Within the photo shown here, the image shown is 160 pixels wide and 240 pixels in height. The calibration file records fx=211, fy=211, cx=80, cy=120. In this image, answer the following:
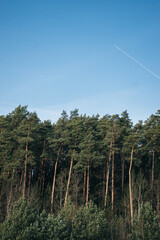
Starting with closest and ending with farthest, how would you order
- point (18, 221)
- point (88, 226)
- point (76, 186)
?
1. point (18, 221)
2. point (88, 226)
3. point (76, 186)

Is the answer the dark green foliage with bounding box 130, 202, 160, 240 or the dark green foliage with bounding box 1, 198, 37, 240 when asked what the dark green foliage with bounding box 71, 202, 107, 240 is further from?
the dark green foliage with bounding box 1, 198, 37, 240

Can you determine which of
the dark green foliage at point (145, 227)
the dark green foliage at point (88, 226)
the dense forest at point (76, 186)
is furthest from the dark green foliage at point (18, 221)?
the dark green foliage at point (145, 227)

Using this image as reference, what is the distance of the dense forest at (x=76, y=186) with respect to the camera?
19752mm

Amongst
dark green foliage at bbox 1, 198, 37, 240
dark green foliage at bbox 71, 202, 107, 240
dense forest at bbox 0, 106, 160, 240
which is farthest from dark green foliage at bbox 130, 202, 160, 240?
dark green foliage at bbox 1, 198, 37, 240

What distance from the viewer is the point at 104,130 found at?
121ft

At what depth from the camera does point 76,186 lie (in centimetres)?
2886

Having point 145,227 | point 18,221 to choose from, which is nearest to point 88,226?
point 145,227

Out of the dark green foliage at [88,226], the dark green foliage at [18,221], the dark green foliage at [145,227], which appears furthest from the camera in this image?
the dark green foliage at [145,227]

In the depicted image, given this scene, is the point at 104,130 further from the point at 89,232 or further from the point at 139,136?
the point at 89,232

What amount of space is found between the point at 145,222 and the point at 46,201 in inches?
591

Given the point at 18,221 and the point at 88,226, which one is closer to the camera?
the point at 18,221

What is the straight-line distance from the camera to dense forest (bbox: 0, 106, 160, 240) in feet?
64.8

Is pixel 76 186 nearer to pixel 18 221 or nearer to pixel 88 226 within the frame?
pixel 88 226

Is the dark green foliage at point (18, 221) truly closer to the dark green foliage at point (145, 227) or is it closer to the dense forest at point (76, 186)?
the dense forest at point (76, 186)
